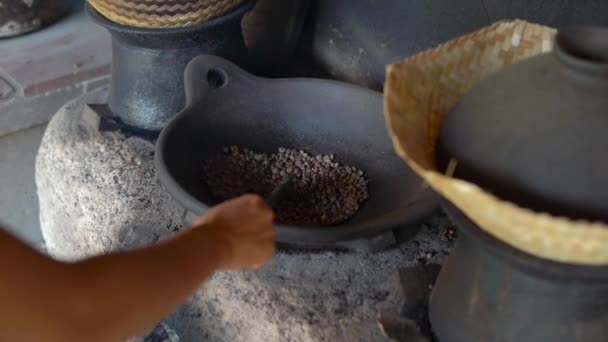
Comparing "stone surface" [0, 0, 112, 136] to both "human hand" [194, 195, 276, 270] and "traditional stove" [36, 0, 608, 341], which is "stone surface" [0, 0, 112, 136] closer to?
"traditional stove" [36, 0, 608, 341]

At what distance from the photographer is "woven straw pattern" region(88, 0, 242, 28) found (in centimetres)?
124

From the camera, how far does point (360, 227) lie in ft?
3.17

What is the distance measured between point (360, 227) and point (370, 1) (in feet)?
2.04

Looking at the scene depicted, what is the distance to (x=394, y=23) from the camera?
1.40 meters

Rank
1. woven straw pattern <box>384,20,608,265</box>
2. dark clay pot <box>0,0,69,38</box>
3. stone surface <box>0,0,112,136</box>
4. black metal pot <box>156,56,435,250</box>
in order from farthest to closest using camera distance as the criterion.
→ dark clay pot <box>0,0,69,38</box>
stone surface <box>0,0,112,136</box>
black metal pot <box>156,56,435,250</box>
woven straw pattern <box>384,20,608,265</box>

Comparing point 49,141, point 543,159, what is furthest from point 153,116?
point 543,159

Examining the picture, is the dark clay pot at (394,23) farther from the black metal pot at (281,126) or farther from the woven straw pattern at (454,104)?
the woven straw pattern at (454,104)

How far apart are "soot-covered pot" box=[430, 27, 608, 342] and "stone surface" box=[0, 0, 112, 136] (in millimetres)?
1281

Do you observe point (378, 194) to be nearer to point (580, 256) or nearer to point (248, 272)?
point (248, 272)

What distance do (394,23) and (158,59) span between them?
1.37 ft

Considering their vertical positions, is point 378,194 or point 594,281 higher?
point 594,281

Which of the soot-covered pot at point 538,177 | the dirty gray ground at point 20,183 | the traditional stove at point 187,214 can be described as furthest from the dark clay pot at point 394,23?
the dirty gray ground at point 20,183

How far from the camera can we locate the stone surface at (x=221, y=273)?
100cm

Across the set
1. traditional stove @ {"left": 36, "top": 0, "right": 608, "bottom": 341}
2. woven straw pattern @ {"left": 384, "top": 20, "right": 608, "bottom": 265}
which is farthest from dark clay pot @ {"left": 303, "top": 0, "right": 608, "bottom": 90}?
woven straw pattern @ {"left": 384, "top": 20, "right": 608, "bottom": 265}
